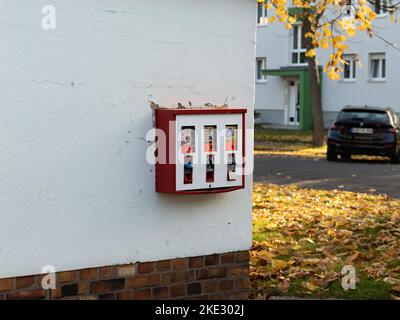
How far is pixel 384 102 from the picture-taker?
3709 centimetres

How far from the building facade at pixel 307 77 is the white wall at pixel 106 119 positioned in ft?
97.0

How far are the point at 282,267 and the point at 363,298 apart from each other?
1007mm

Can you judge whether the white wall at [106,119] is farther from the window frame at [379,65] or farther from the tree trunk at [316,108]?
the window frame at [379,65]

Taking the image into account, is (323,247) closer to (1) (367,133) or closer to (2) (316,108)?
(1) (367,133)

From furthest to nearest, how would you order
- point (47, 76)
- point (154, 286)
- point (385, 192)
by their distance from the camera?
point (385, 192)
point (154, 286)
point (47, 76)

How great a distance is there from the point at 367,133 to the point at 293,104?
2173 centimetres

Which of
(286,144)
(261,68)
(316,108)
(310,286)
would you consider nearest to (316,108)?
(316,108)

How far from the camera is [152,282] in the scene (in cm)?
500

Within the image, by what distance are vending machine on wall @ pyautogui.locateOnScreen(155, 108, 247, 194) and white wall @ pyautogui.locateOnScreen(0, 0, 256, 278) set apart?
126 millimetres

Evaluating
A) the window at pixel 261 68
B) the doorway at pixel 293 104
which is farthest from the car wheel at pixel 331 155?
the window at pixel 261 68

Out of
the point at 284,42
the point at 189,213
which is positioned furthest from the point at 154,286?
the point at 284,42

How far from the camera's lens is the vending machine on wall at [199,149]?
484 cm

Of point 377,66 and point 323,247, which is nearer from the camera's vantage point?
point 323,247
